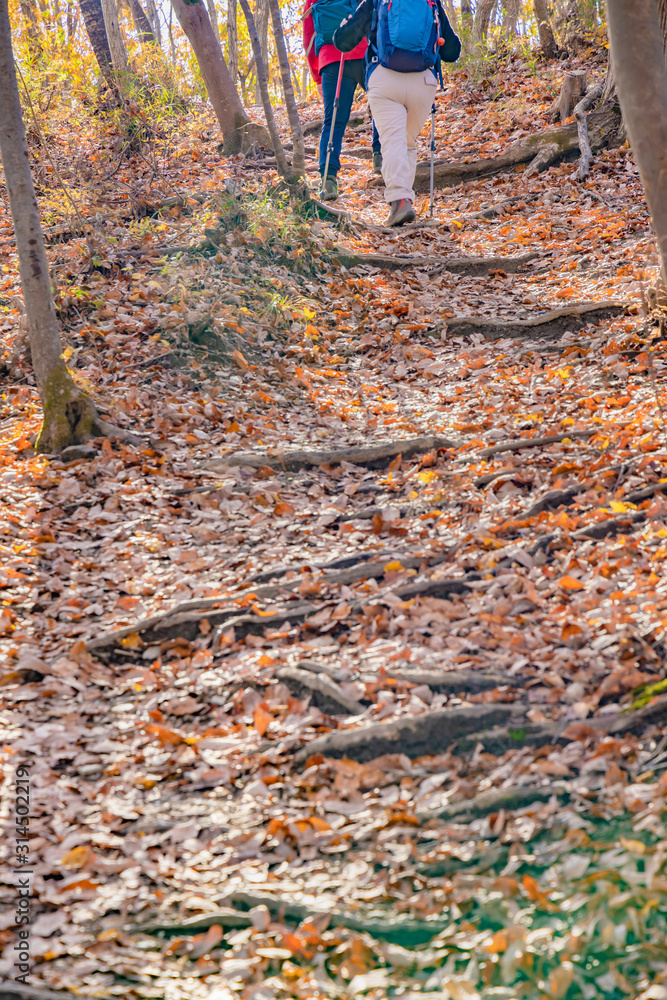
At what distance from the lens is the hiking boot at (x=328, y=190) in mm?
9719

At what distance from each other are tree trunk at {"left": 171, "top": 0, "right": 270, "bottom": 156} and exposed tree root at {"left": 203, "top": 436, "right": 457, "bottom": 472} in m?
7.28

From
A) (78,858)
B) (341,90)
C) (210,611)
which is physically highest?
(341,90)

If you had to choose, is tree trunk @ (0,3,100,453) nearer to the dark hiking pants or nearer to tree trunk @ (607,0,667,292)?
tree trunk @ (607,0,667,292)

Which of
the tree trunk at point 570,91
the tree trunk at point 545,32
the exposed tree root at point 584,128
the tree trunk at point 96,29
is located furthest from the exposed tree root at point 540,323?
the tree trunk at point 545,32

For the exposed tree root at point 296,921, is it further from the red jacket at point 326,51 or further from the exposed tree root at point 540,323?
the red jacket at point 326,51

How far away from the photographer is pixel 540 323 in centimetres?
716

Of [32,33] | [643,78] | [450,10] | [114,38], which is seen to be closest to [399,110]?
A: [114,38]

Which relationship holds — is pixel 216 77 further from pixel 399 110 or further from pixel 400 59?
pixel 400 59

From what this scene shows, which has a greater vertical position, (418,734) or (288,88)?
(288,88)

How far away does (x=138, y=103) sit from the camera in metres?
10.5

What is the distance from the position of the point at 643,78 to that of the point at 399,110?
18.2 ft

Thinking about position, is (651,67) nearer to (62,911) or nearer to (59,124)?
(62,911)

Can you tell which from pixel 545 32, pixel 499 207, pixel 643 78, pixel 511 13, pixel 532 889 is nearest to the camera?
pixel 532 889

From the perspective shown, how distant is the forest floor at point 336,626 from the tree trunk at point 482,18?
8.70m
